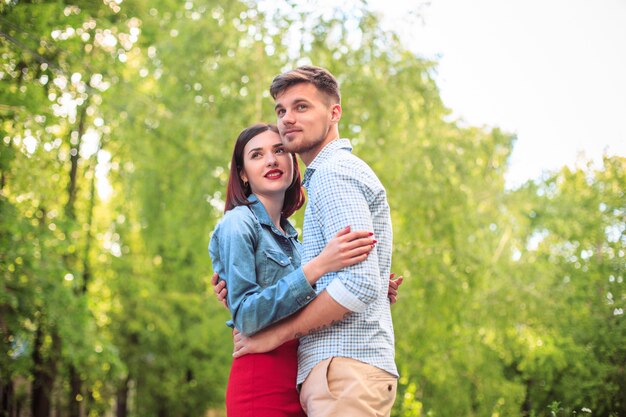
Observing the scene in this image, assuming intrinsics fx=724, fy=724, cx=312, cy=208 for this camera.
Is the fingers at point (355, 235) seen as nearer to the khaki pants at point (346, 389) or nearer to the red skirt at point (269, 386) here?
the khaki pants at point (346, 389)

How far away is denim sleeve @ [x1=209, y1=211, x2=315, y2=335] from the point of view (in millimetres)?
2254

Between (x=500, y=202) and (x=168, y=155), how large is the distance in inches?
232

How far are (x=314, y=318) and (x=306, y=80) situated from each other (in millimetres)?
838

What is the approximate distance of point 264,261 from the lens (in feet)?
8.28

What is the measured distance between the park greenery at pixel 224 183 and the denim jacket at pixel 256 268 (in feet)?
12.9

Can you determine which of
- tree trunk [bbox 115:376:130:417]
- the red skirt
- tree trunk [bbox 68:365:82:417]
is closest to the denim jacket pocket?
the red skirt

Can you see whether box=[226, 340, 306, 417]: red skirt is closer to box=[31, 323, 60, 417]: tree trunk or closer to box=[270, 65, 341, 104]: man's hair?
box=[270, 65, 341, 104]: man's hair

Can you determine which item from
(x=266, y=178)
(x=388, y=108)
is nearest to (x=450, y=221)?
(x=388, y=108)

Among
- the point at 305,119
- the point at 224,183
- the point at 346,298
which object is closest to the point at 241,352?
the point at 346,298

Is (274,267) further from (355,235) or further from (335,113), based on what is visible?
(335,113)

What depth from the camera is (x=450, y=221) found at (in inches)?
350

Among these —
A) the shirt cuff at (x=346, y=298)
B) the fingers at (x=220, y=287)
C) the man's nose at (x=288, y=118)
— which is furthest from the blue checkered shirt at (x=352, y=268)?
the fingers at (x=220, y=287)

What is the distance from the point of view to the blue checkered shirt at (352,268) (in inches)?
85.6

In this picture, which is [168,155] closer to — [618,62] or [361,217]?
[618,62]
